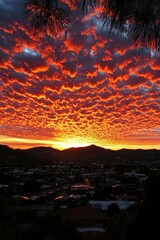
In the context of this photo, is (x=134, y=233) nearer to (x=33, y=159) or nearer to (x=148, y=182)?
(x=148, y=182)

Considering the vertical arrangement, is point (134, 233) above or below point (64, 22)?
below

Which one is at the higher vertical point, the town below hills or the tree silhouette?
the town below hills

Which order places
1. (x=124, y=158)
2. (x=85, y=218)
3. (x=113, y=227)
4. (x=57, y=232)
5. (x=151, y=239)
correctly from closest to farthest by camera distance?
(x=151, y=239), (x=57, y=232), (x=113, y=227), (x=85, y=218), (x=124, y=158)

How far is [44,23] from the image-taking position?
4.56 metres

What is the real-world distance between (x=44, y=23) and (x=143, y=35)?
1.51 meters

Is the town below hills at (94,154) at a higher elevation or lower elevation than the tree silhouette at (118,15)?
higher

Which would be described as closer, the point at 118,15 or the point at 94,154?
the point at 118,15

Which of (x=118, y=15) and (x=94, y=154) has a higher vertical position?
(x=94, y=154)

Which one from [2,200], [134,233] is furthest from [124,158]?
[134,233]

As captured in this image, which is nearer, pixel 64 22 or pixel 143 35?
pixel 64 22

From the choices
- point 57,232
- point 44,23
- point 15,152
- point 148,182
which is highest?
point 15,152

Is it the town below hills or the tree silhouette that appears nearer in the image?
the tree silhouette

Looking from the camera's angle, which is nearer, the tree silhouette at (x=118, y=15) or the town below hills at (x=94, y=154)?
the tree silhouette at (x=118, y=15)

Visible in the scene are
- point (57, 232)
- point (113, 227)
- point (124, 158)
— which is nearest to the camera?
point (57, 232)
